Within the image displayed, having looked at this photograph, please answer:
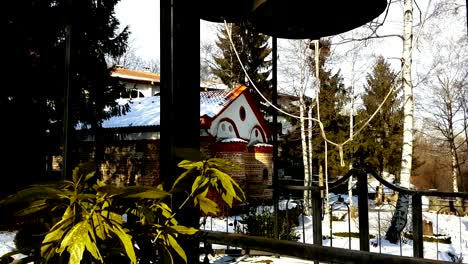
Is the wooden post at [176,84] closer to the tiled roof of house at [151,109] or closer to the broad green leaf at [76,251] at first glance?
the broad green leaf at [76,251]

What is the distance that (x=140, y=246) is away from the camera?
836 mm

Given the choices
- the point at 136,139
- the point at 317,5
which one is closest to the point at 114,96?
the point at 136,139

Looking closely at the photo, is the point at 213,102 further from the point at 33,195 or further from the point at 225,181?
the point at 33,195

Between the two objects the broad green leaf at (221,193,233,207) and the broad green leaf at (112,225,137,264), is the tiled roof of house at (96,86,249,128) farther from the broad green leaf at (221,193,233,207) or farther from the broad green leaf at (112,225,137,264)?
the broad green leaf at (112,225,137,264)

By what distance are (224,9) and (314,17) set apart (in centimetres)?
29

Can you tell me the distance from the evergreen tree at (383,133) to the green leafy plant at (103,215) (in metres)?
21.8

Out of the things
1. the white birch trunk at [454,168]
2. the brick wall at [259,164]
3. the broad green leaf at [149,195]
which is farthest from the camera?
the white birch trunk at [454,168]

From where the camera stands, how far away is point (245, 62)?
2020 cm

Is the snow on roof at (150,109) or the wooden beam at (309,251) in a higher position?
the snow on roof at (150,109)

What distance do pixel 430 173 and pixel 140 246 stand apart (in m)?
28.6

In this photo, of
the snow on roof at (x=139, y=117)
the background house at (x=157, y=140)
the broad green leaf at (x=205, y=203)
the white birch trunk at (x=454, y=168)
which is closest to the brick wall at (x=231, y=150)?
the background house at (x=157, y=140)

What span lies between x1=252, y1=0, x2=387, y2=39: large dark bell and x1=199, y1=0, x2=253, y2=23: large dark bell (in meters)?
0.06

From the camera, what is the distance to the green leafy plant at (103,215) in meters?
0.68

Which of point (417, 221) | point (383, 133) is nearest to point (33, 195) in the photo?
point (417, 221)
